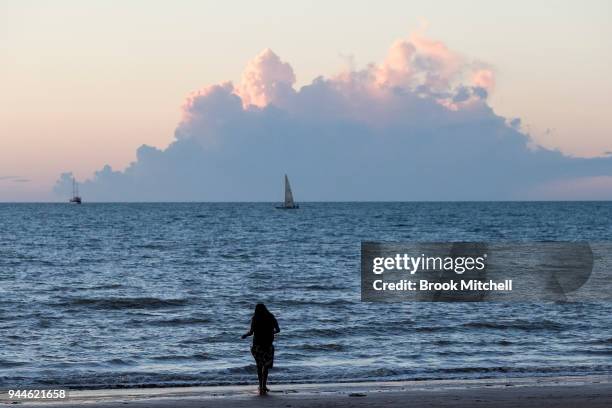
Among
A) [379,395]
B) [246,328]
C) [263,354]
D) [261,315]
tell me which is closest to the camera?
[379,395]

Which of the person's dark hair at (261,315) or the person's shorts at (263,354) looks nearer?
the person's dark hair at (261,315)

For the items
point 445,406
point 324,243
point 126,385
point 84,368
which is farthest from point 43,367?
point 324,243

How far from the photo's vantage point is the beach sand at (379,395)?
1803 cm

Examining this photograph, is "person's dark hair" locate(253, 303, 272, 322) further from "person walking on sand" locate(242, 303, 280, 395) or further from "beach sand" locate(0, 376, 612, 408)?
"beach sand" locate(0, 376, 612, 408)

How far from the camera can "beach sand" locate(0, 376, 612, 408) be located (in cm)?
1803

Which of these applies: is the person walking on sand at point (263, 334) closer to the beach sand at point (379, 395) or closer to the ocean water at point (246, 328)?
the beach sand at point (379, 395)

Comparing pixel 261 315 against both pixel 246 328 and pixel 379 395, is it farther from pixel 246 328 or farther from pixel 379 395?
pixel 246 328

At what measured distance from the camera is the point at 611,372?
2331cm

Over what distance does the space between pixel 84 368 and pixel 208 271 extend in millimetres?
36363

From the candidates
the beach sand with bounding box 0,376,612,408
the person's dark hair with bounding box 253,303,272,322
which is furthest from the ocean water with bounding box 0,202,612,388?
the person's dark hair with bounding box 253,303,272,322

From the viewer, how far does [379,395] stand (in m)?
19.0

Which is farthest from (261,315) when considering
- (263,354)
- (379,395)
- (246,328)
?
(246,328)

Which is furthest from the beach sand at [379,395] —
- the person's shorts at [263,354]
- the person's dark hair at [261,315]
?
the person's dark hair at [261,315]

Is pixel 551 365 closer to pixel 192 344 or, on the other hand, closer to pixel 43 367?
pixel 192 344
